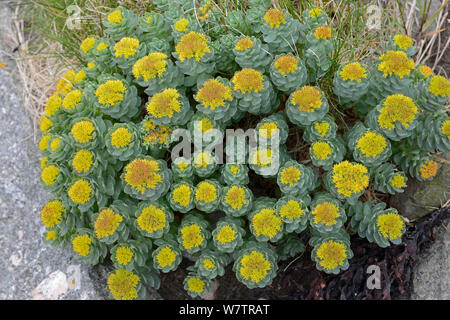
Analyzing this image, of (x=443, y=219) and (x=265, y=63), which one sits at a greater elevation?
(x=265, y=63)

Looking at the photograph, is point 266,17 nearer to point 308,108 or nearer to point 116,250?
point 308,108

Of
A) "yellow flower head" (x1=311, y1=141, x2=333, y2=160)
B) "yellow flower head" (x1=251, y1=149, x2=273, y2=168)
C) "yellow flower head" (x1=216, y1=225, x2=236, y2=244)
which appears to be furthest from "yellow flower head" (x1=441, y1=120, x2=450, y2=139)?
"yellow flower head" (x1=216, y1=225, x2=236, y2=244)

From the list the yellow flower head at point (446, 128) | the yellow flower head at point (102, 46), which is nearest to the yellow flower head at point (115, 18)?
the yellow flower head at point (102, 46)

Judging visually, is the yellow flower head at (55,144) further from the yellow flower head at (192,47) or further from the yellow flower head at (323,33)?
the yellow flower head at (323,33)

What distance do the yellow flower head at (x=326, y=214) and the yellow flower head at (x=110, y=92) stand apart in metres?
0.98

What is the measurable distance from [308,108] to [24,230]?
1.73 meters

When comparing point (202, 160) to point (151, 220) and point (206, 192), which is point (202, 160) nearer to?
point (206, 192)

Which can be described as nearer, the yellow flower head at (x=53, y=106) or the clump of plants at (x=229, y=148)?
the clump of plants at (x=229, y=148)

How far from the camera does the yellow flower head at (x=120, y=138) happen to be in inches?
71.0

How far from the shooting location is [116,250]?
73.7 inches

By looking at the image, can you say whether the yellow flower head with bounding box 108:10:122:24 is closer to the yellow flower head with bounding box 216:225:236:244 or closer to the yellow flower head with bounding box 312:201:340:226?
the yellow flower head with bounding box 216:225:236:244

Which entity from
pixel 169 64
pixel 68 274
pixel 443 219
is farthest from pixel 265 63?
pixel 68 274

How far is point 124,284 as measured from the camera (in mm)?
1907

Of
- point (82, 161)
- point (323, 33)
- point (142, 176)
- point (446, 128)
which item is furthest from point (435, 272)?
point (82, 161)
